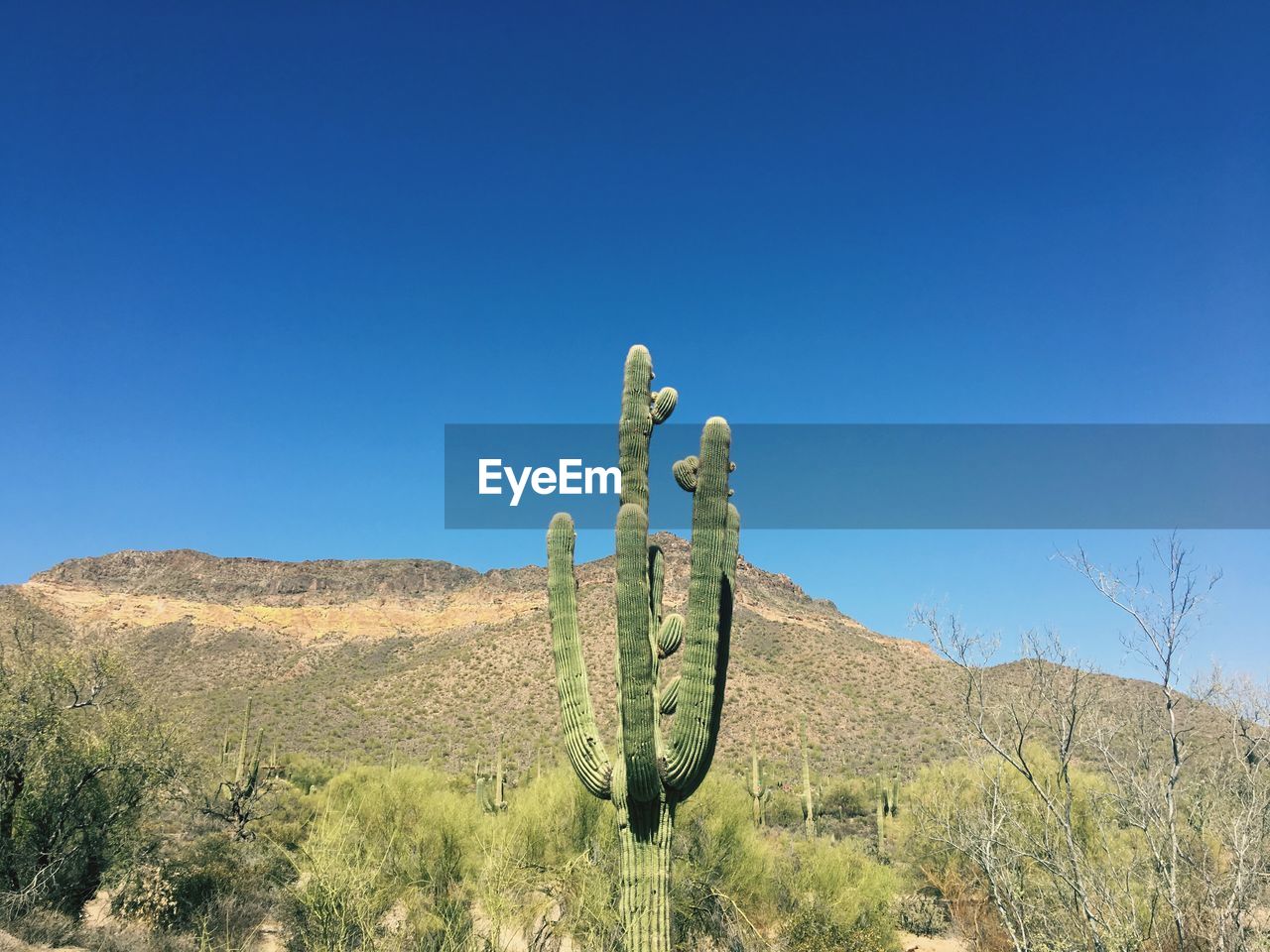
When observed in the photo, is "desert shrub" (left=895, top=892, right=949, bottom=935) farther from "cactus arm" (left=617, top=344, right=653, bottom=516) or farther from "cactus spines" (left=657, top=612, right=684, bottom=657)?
"cactus arm" (left=617, top=344, right=653, bottom=516)

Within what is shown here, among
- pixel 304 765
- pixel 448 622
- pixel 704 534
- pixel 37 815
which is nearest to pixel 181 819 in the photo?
pixel 37 815

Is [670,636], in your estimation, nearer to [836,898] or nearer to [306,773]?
[836,898]

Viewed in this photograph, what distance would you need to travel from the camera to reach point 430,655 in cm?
5544

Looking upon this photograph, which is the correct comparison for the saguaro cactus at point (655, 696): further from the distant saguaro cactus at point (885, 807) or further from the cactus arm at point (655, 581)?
the distant saguaro cactus at point (885, 807)

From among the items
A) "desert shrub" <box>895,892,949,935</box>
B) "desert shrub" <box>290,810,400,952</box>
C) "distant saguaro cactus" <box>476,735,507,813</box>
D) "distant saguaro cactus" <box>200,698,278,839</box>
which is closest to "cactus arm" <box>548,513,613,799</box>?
"desert shrub" <box>290,810,400,952</box>

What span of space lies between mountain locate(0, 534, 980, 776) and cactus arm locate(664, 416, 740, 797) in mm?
5688

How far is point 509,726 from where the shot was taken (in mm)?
39625

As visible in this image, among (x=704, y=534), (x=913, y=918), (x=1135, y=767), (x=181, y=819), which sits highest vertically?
(x=704, y=534)

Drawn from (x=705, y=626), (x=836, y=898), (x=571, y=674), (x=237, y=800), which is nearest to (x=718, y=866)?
(x=836, y=898)

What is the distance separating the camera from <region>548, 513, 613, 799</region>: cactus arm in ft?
26.3

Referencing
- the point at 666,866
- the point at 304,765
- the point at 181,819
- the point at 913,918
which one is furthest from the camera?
the point at 304,765

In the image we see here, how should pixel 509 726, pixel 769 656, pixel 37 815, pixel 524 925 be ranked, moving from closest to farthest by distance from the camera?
1. pixel 524 925
2. pixel 37 815
3. pixel 509 726
4. pixel 769 656

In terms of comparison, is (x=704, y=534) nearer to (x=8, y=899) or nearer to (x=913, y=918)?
(x=8, y=899)

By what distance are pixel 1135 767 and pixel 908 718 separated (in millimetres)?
35410
